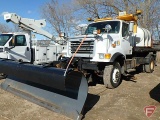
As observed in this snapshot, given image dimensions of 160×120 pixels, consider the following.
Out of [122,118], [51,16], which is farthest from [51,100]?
[51,16]

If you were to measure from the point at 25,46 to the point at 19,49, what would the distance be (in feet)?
1.45

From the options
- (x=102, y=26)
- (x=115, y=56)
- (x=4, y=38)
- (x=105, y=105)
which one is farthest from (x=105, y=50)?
(x=4, y=38)

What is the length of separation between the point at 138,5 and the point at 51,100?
Answer: 23.5 meters

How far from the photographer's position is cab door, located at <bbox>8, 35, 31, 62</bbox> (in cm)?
1024

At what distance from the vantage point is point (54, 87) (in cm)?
493

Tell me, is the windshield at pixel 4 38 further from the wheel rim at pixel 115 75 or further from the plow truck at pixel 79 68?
the wheel rim at pixel 115 75

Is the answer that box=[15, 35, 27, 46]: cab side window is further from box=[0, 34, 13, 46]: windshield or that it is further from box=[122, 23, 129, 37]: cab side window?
box=[122, 23, 129, 37]: cab side window

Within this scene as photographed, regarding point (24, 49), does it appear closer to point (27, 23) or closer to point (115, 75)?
point (27, 23)

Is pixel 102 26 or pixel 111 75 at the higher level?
pixel 102 26

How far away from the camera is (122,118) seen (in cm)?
486

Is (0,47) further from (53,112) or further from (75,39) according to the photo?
(53,112)

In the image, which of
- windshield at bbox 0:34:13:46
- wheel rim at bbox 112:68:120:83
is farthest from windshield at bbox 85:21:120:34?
windshield at bbox 0:34:13:46

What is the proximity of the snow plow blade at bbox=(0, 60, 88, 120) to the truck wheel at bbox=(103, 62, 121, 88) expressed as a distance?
90.4 inches

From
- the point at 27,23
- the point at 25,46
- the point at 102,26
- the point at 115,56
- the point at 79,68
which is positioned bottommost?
the point at 79,68
